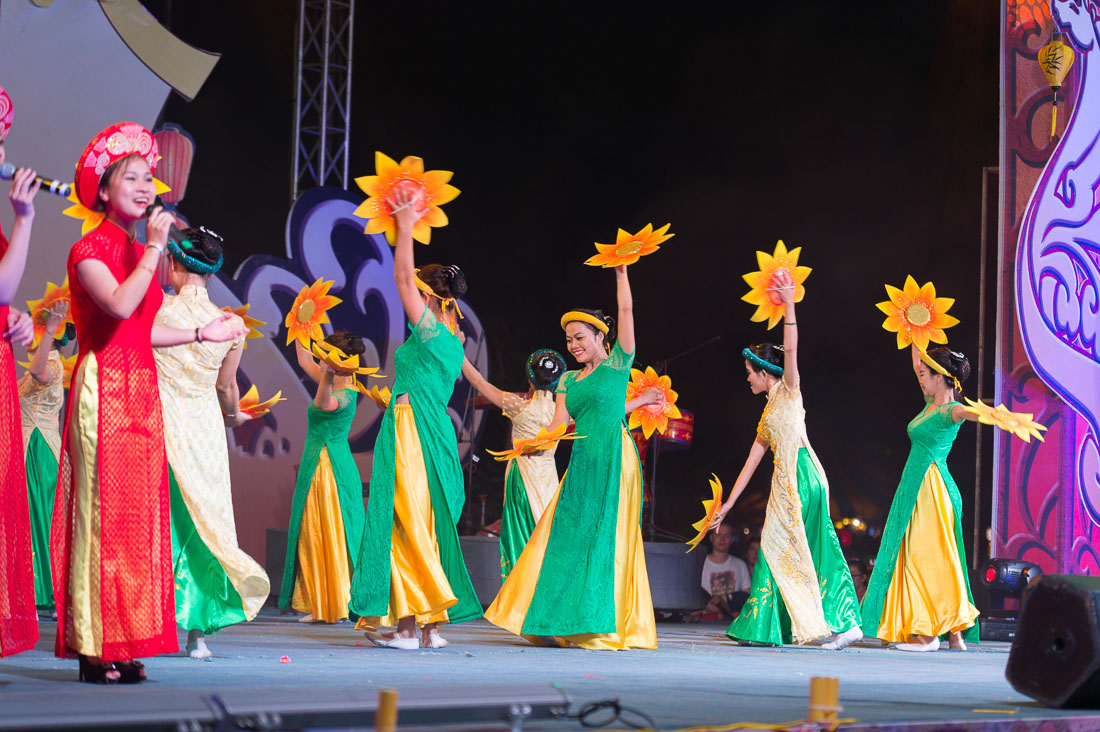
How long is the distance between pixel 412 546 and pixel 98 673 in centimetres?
171

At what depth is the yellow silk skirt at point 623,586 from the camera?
16.4 ft

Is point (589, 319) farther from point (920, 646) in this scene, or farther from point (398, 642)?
point (920, 646)

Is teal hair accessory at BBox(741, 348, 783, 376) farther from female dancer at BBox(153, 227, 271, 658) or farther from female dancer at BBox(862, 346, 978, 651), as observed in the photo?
female dancer at BBox(153, 227, 271, 658)

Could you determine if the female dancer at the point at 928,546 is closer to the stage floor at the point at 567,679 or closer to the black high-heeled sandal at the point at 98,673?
the stage floor at the point at 567,679

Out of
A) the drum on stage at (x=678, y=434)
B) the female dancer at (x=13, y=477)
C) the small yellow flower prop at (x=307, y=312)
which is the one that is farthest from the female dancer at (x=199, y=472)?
the drum on stage at (x=678, y=434)

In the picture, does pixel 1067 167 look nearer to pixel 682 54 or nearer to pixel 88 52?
pixel 682 54

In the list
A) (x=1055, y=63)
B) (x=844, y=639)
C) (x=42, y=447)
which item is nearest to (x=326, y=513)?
(x=42, y=447)

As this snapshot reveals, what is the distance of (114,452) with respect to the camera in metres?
3.18

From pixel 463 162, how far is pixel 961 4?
427cm

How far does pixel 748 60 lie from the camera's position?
10141mm

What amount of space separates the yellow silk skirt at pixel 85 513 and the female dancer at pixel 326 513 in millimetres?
3084

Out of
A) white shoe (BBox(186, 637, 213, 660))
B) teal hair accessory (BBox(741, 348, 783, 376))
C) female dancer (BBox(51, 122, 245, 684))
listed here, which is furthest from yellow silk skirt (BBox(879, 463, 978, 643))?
female dancer (BBox(51, 122, 245, 684))

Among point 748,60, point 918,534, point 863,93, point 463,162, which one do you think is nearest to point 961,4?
point 863,93

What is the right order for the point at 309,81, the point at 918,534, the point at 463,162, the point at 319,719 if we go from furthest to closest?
1. the point at 463,162
2. the point at 309,81
3. the point at 918,534
4. the point at 319,719
